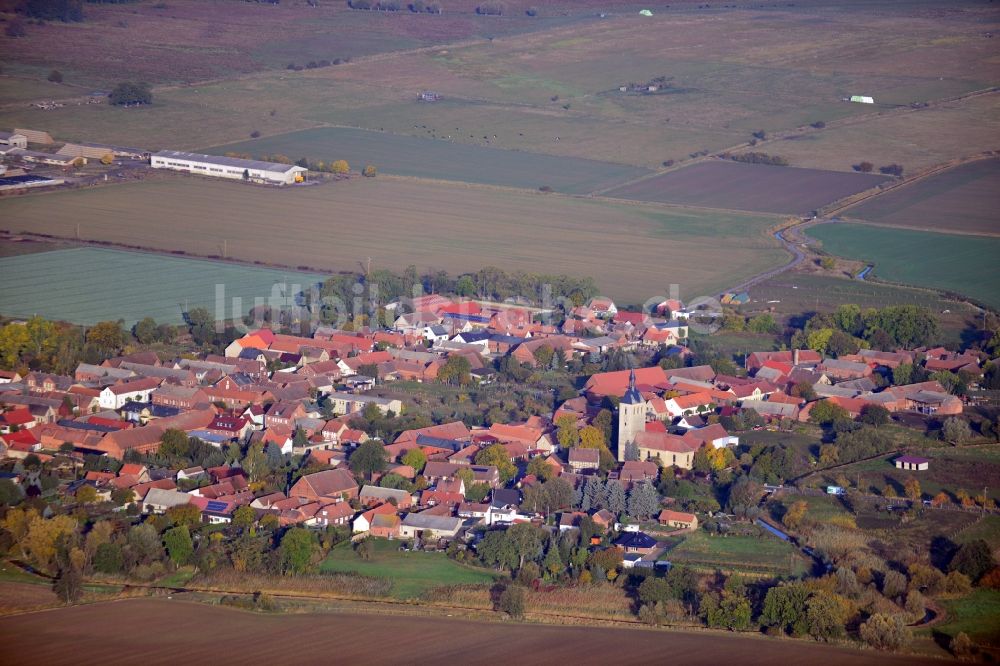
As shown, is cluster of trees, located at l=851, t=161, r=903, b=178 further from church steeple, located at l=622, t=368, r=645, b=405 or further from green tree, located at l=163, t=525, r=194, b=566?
green tree, located at l=163, t=525, r=194, b=566

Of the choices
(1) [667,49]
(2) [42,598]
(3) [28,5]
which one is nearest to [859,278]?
(2) [42,598]

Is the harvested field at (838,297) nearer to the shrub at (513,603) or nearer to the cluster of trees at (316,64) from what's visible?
the shrub at (513,603)

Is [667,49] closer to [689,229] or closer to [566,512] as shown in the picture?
[689,229]

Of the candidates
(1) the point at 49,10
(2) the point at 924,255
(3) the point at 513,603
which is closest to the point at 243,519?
(3) the point at 513,603

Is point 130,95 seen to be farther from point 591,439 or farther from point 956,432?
point 956,432

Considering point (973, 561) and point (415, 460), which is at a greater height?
point (415, 460)

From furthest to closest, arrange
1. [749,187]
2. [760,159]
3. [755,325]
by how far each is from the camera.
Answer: [760,159]
[749,187]
[755,325]
